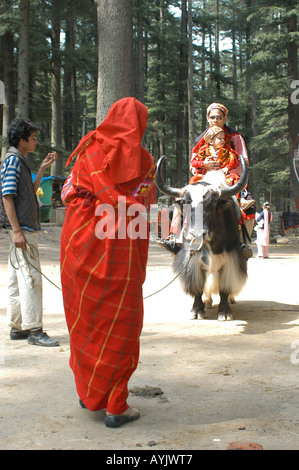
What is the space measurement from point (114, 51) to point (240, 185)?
5464 mm

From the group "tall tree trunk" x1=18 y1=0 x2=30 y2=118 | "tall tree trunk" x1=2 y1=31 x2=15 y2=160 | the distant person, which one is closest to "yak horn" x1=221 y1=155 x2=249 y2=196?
the distant person

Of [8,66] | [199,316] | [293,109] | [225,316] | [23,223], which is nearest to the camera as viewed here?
[23,223]

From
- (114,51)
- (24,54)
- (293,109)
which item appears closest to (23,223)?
(114,51)

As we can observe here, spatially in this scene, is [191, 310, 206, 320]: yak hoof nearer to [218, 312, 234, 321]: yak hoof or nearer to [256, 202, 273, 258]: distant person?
[218, 312, 234, 321]: yak hoof

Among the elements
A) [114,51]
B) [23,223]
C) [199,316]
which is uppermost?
[114,51]

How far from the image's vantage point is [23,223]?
514 cm

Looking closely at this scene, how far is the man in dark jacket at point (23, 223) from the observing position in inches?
198

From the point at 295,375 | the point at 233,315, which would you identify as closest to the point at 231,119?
the point at 233,315

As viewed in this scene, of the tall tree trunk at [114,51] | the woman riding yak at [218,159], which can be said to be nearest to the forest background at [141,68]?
the tall tree trunk at [114,51]

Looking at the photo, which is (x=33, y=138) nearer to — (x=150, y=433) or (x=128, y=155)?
(x=128, y=155)

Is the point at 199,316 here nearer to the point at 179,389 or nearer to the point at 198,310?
the point at 198,310

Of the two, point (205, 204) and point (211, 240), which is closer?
point (205, 204)

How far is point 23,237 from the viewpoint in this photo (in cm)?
500

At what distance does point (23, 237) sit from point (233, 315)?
3206 millimetres
